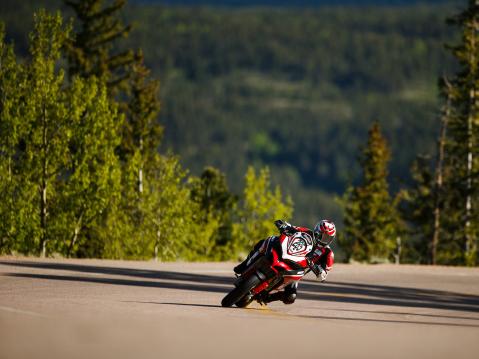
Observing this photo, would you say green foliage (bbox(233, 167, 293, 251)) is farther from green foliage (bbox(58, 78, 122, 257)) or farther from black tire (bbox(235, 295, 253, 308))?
black tire (bbox(235, 295, 253, 308))

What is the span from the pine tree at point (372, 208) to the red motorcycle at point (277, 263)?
183 feet

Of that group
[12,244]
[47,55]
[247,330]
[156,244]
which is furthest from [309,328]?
[156,244]

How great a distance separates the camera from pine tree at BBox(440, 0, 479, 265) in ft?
182

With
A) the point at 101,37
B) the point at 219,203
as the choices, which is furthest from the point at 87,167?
the point at 219,203

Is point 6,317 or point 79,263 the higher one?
point 6,317

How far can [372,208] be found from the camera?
73.1 meters

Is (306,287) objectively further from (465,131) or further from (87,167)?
(465,131)

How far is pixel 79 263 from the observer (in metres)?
27.9

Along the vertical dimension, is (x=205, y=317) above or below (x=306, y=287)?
above

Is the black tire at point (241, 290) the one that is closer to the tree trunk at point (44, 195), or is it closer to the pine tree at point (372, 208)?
the tree trunk at point (44, 195)

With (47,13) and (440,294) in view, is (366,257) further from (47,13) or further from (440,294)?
(440,294)

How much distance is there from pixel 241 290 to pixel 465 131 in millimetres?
41619

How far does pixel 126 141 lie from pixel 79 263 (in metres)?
32.7

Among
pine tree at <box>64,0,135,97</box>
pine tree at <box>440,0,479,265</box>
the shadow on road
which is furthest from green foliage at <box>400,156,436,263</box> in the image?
the shadow on road
